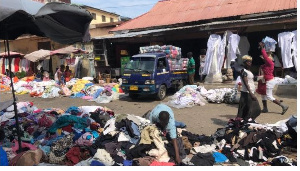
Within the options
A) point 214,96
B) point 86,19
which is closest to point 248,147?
point 86,19

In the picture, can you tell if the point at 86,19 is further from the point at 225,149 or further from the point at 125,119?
A: the point at 225,149

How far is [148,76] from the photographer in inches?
415

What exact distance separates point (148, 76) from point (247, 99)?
4.81 metres

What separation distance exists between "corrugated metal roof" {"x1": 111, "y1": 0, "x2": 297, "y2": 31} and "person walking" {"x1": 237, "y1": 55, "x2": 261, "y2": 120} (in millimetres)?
7786

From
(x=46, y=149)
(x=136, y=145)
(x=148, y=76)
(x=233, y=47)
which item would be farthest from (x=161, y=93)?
(x=46, y=149)

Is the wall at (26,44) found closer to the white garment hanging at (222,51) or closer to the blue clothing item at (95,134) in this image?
the white garment hanging at (222,51)

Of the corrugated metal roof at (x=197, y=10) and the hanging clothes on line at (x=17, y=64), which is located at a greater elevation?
the corrugated metal roof at (x=197, y=10)

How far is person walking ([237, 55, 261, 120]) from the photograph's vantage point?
630cm

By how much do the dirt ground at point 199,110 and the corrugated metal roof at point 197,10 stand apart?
178 inches

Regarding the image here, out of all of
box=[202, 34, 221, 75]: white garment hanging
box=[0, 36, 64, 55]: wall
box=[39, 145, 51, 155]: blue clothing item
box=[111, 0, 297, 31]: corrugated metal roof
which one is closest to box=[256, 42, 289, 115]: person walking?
box=[202, 34, 221, 75]: white garment hanging

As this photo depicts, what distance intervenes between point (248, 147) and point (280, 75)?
941 centimetres

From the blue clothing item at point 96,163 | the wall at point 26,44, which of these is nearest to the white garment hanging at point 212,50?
the blue clothing item at point 96,163

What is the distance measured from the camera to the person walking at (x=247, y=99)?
20.7 ft

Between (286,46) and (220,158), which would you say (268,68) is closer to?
(220,158)
